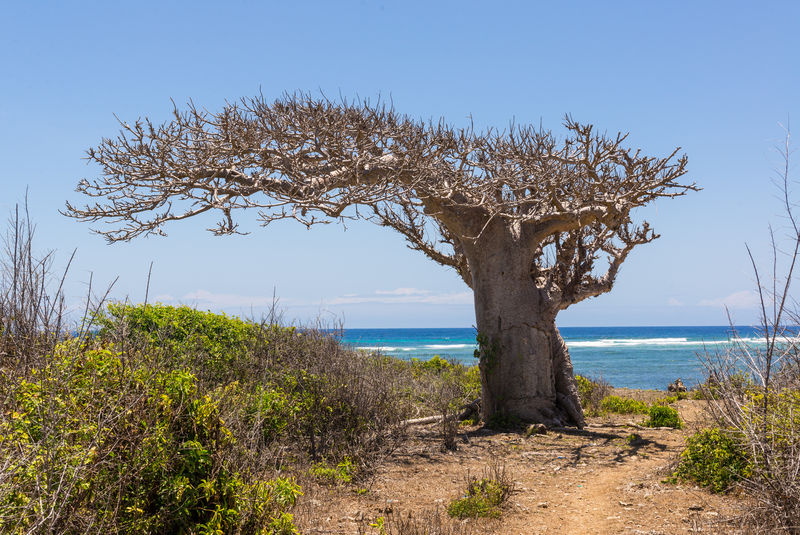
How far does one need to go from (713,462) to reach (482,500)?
2524 millimetres

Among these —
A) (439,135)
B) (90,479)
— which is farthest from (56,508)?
(439,135)

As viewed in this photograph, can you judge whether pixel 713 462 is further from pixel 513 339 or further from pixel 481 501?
pixel 513 339

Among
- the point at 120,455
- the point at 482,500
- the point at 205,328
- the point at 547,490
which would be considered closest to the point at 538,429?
the point at 547,490

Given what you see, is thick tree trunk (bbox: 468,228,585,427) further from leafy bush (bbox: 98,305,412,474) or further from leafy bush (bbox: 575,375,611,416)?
leafy bush (bbox: 575,375,611,416)

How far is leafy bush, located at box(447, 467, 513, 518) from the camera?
221 inches

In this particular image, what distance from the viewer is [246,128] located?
916cm

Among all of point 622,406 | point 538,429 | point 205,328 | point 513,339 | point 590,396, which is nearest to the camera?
point 205,328

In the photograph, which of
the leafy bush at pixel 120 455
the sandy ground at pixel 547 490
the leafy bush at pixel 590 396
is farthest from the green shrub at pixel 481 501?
the leafy bush at pixel 590 396

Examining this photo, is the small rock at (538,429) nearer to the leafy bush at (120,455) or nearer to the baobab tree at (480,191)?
the baobab tree at (480,191)

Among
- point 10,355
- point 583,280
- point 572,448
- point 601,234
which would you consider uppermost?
point 601,234

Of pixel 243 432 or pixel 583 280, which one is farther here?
pixel 583 280

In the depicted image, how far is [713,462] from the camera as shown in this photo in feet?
20.1

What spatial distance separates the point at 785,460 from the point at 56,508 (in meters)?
5.33

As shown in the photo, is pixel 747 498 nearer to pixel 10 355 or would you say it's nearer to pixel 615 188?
pixel 615 188
